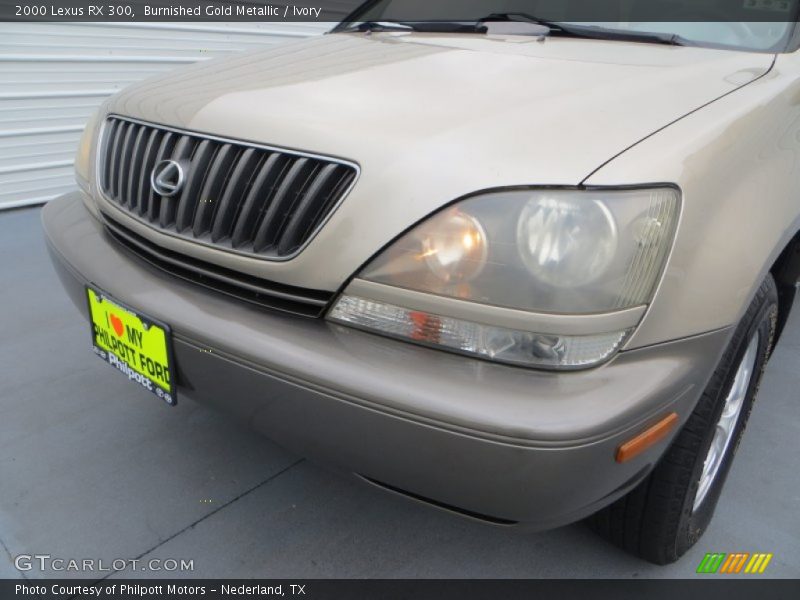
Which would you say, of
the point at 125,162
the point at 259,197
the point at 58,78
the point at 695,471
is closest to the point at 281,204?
the point at 259,197

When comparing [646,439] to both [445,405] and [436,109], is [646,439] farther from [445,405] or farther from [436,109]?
[436,109]

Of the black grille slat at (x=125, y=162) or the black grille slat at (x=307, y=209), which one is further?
the black grille slat at (x=125, y=162)

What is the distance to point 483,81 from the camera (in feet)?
4.95

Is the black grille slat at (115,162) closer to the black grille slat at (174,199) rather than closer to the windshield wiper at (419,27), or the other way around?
the black grille slat at (174,199)

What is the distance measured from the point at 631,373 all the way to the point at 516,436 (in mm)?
245

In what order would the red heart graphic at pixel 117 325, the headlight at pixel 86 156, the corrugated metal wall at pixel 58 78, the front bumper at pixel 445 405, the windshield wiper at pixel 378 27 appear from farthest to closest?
the corrugated metal wall at pixel 58 78
the windshield wiper at pixel 378 27
the headlight at pixel 86 156
the red heart graphic at pixel 117 325
the front bumper at pixel 445 405

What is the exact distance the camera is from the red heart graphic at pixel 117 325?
155 centimetres

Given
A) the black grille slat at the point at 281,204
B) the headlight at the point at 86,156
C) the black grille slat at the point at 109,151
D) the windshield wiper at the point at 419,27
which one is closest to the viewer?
the black grille slat at the point at 281,204

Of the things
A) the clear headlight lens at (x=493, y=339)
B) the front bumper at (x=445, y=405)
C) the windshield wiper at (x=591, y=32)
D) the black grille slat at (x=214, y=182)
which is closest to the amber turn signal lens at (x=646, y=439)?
the front bumper at (x=445, y=405)

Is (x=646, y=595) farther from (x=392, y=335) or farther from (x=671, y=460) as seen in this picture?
(x=392, y=335)

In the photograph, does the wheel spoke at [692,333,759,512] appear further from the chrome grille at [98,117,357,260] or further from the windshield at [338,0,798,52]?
the chrome grille at [98,117,357,260]

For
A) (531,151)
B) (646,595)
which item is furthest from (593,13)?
(646,595)

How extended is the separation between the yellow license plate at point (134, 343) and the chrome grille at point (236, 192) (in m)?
0.21

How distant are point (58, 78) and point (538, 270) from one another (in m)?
4.37
